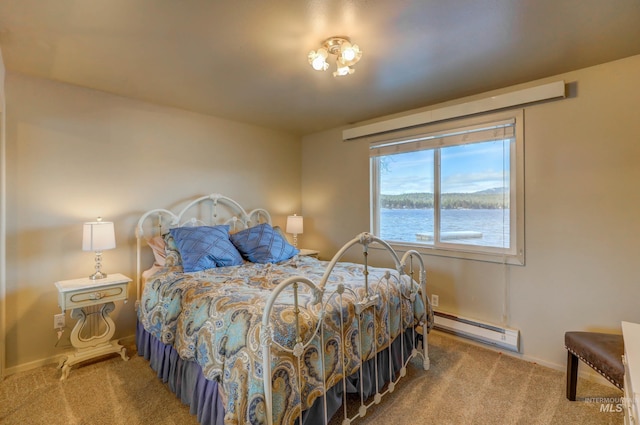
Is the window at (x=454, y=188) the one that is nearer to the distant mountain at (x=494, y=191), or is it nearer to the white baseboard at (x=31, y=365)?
the distant mountain at (x=494, y=191)

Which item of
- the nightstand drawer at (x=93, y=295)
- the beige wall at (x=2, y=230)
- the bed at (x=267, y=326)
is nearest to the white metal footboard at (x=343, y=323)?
the bed at (x=267, y=326)

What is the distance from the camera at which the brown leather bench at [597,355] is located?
5.54 ft

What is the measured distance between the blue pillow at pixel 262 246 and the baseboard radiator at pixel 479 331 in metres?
1.68

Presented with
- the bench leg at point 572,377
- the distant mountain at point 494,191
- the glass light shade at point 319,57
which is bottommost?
the bench leg at point 572,377

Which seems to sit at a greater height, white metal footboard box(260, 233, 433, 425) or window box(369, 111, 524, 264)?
window box(369, 111, 524, 264)

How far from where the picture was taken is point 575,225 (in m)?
2.34

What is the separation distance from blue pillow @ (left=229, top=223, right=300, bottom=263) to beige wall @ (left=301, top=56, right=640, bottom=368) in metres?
1.80

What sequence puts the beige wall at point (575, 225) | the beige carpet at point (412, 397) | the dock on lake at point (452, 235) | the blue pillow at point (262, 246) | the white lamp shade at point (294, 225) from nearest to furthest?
the beige carpet at point (412, 397)
the beige wall at point (575, 225)
the dock on lake at point (452, 235)
the blue pillow at point (262, 246)
the white lamp shade at point (294, 225)

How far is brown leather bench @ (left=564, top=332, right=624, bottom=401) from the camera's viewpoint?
1.69 metres

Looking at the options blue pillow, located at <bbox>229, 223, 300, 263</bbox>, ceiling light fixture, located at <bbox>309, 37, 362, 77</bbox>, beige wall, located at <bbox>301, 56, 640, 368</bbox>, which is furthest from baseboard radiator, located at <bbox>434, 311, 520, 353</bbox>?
ceiling light fixture, located at <bbox>309, 37, 362, 77</bbox>

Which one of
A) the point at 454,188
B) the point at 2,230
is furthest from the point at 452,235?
the point at 2,230

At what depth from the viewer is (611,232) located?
2.20m

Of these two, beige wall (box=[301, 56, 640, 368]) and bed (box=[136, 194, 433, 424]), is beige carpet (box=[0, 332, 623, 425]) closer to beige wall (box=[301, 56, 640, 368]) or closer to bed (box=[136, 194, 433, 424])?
bed (box=[136, 194, 433, 424])

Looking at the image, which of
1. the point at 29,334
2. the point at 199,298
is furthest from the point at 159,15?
the point at 29,334
